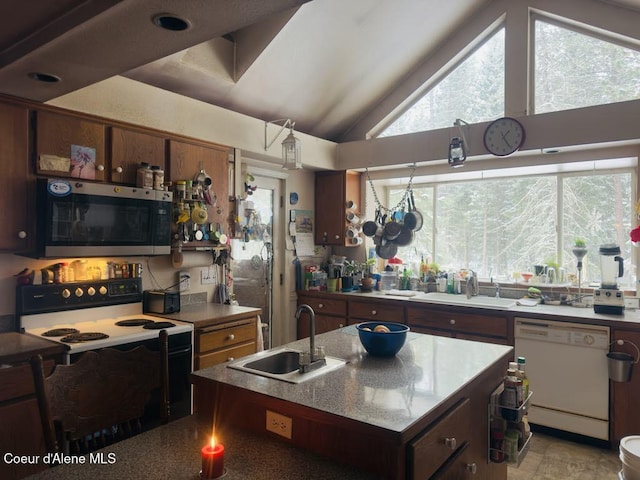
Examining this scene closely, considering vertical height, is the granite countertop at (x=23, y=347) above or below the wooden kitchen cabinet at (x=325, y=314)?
above

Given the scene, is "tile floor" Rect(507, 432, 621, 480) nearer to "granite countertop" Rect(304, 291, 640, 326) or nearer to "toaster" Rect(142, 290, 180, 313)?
"granite countertop" Rect(304, 291, 640, 326)

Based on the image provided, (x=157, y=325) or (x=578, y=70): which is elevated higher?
(x=578, y=70)

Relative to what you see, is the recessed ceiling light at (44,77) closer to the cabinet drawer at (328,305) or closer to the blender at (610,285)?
the cabinet drawer at (328,305)

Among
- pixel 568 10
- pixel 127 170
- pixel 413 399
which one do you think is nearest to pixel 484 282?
pixel 568 10

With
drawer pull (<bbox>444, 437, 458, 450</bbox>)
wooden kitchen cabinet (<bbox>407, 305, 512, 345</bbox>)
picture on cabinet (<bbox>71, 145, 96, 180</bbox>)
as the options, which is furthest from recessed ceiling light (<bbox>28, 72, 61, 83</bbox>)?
wooden kitchen cabinet (<bbox>407, 305, 512, 345</bbox>)

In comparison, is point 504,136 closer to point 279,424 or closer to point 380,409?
point 380,409

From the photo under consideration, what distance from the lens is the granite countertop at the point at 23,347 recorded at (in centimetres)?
195

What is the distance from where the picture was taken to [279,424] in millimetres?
1405

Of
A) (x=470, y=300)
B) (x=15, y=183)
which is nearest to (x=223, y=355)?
(x=15, y=183)

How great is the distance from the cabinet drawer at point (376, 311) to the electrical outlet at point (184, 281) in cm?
159

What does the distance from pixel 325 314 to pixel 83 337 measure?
2.46 meters

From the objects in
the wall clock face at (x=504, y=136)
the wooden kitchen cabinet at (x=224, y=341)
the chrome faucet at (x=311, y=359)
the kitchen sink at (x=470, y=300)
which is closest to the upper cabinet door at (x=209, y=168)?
the wooden kitchen cabinet at (x=224, y=341)

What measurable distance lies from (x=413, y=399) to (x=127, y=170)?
2255mm

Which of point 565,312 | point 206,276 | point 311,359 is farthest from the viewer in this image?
point 206,276
